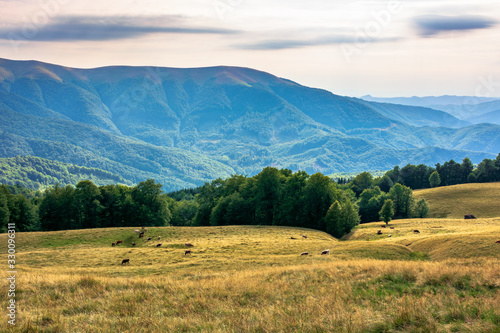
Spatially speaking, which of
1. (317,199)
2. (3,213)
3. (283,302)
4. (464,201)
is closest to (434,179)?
(464,201)

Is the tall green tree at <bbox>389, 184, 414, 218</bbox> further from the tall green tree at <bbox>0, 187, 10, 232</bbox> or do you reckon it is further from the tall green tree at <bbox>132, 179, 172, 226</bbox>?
the tall green tree at <bbox>0, 187, 10, 232</bbox>

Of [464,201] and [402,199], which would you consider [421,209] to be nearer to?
[402,199]

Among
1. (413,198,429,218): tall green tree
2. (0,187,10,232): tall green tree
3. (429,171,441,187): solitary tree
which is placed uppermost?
(429,171,441,187): solitary tree

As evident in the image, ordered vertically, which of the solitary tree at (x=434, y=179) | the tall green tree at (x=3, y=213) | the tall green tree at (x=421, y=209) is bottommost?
the tall green tree at (x=421, y=209)

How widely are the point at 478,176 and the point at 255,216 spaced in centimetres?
10423

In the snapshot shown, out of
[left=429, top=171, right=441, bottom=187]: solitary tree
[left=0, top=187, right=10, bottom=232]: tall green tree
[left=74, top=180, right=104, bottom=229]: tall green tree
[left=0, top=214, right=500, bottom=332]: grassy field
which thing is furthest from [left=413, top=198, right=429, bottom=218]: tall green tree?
[left=0, top=187, right=10, bottom=232]: tall green tree

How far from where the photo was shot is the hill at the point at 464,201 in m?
90.6

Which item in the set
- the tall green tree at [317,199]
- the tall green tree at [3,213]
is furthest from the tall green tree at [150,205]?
the tall green tree at [317,199]

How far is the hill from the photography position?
9062cm

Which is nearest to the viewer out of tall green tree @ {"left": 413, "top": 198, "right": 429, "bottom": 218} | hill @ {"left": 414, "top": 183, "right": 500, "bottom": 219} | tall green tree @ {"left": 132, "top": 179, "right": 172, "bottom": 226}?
tall green tree @ {"left": 132, "top": 179, "right": 172, "bottom": 226}

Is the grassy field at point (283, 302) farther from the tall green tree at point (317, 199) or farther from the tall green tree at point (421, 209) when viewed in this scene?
the tall green tree at point (421, 209)

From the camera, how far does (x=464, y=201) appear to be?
326 ft

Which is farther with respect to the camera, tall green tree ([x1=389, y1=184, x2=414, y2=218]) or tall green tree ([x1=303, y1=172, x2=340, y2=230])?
tall green tree ([x1=389, y1=184, x2=414, y2=218])

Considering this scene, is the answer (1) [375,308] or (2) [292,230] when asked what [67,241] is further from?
(1) [375,308]
